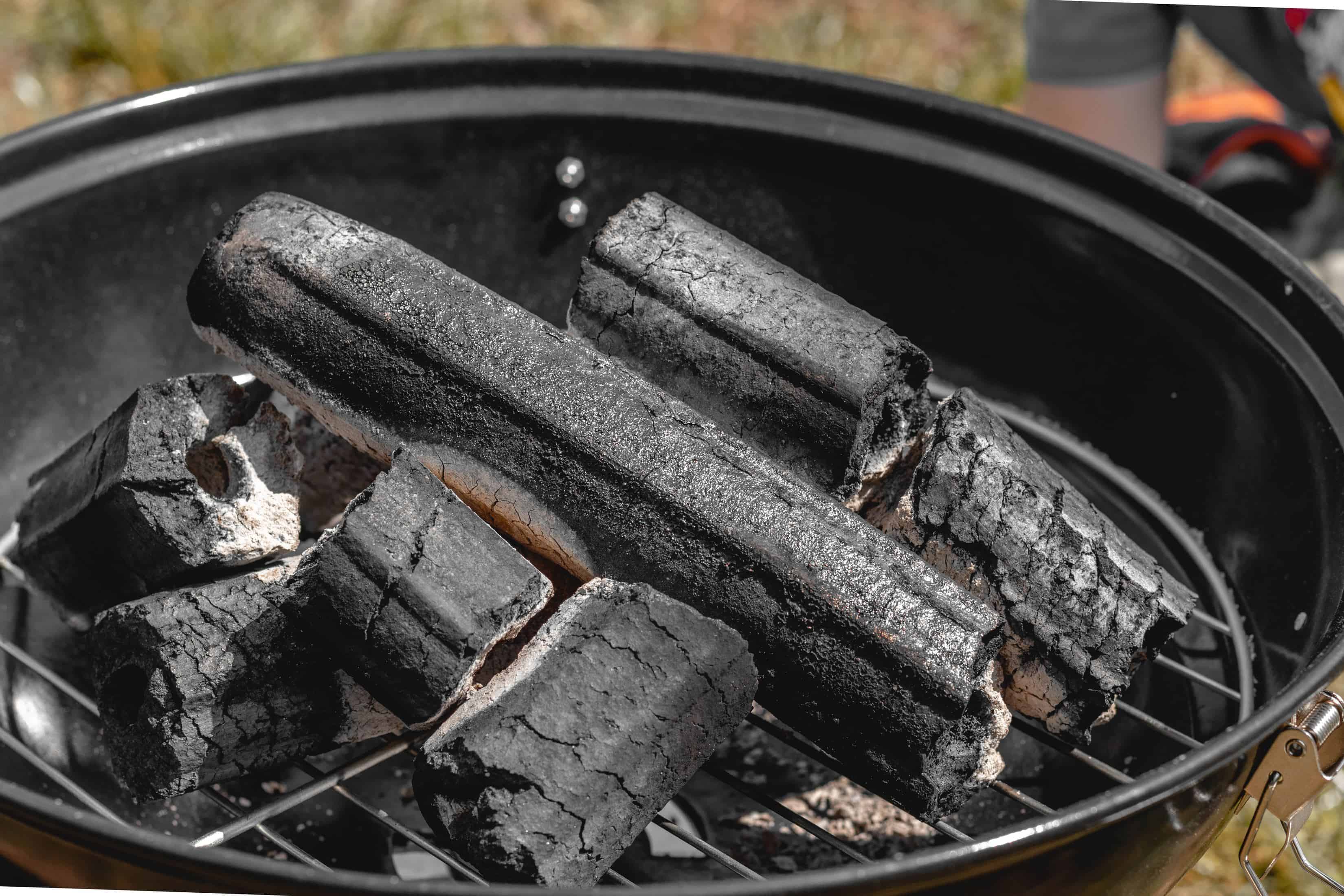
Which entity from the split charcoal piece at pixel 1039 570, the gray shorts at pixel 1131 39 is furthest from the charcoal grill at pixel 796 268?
the gray shorts at pixel 1131 39

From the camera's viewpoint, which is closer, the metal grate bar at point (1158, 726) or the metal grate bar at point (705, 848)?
the metal grate bar at point (705, 848)

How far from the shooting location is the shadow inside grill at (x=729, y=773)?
1557 millimetres

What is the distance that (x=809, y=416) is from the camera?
4.79 ft

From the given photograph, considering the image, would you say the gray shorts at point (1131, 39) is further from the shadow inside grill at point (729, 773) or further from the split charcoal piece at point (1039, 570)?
the split charcoal piece at point (1039, 570)

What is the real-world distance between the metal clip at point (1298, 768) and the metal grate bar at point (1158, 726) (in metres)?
0.15

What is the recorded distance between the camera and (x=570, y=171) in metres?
1.95

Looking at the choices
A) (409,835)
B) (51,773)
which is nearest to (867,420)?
(409,835)

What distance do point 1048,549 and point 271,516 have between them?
895 millimetres

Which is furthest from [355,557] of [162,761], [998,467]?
[998,467]

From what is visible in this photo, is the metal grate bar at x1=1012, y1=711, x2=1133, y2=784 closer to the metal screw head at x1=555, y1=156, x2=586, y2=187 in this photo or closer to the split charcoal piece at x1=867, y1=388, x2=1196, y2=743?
the split charcoal piece at x1=867, y1=388, x2=1196, y2=743

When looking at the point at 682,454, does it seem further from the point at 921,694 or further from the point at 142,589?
the point at 142,589

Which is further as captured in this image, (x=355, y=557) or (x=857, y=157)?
(x=857, y=157)

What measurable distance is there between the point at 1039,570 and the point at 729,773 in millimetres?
A: 435

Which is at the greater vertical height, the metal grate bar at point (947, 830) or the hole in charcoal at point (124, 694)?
the metal grate bar at point (947, 830)
